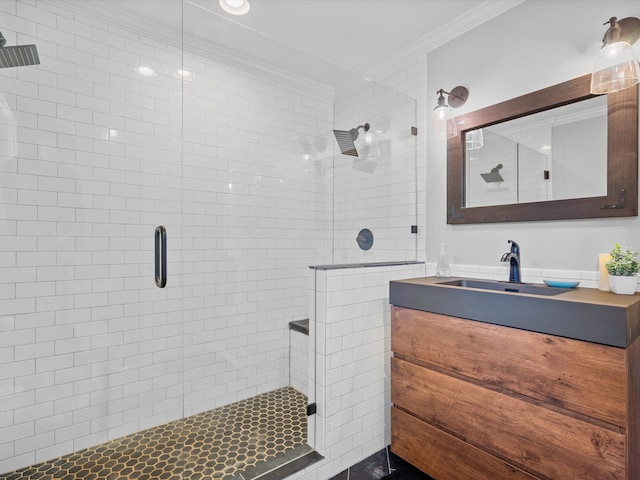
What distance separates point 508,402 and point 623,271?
2.42ft

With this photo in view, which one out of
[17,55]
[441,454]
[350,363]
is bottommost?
[441,454]

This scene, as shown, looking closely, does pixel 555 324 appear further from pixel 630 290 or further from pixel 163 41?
pixel 163 41

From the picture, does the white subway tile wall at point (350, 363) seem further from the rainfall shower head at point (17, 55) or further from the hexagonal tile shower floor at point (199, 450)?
the rainfall shower head at point (17, 55)

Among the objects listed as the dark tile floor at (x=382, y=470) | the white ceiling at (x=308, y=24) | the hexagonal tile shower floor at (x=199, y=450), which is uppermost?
the white ceiling at (x=308, y=24)

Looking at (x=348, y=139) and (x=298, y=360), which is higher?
(x=348, y=139)

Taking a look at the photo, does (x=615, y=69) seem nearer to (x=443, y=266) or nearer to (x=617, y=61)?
(x=617, y=61)

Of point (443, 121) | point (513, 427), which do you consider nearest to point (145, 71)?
point (443, 121)

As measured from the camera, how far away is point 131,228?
2023mm

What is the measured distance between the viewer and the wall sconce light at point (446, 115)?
6.60 ft

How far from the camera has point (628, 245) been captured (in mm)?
1483

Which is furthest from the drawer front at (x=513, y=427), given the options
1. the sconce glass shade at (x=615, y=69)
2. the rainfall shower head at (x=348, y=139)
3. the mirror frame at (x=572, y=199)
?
the rainfall shower head at (x=348, y=139)

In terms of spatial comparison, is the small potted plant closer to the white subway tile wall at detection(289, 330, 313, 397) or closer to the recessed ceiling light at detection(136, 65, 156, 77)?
the white subway tile wall at detection(289, 330, 313, 397)

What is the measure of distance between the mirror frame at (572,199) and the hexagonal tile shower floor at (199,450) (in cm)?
165

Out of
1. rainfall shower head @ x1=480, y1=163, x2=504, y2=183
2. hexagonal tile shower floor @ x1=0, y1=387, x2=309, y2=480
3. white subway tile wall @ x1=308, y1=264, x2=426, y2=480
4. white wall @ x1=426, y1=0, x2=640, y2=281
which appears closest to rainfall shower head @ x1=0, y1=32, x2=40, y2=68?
white subway tile wall @ x1=308, y1=264, x2=426, y2=480
